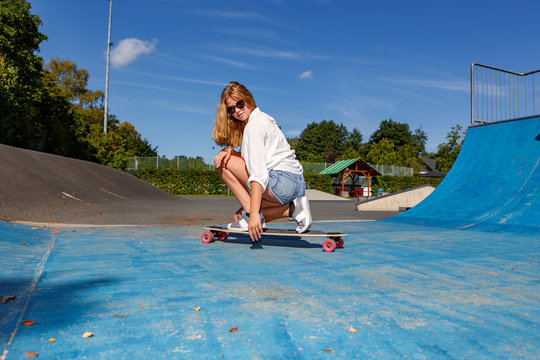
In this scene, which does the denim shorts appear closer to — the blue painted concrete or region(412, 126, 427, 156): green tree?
the blue painted concrete

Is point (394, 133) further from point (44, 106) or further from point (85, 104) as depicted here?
point (44, 106)

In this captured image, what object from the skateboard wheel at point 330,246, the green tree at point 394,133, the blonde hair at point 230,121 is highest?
the green tree at point 394,133

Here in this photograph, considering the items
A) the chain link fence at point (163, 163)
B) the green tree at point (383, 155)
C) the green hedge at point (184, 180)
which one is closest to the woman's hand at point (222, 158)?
the green hedge at point (184, 180)

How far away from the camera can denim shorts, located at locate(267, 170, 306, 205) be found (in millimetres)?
3350

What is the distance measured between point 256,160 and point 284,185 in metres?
0.43

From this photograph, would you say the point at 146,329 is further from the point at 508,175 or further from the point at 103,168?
the point at 103,168

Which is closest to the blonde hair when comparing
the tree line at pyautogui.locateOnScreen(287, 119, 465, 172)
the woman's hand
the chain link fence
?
the woman's hand

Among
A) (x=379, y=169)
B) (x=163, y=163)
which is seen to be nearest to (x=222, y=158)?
(x=163, y=163)

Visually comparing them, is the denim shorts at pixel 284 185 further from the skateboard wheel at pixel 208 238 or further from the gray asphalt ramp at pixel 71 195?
the gray asphalt ramp at pixel 71 195

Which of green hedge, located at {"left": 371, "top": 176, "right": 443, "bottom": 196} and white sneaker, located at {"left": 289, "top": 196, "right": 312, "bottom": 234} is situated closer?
white sneaker, located at {"left": 289, "top": 196, "right": 312, "bottom": 234}

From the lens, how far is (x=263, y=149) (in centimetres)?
314

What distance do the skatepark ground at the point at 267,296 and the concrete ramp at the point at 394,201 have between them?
25.7 feet

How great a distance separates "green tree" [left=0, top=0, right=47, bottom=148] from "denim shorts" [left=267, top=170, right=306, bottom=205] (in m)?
21.3

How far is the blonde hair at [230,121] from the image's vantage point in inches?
135
